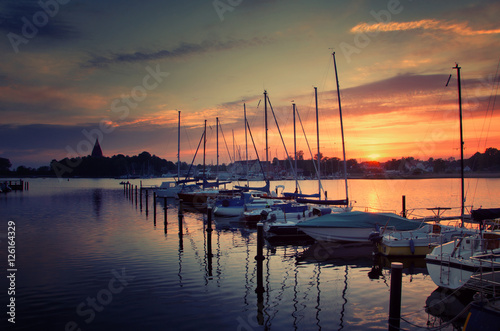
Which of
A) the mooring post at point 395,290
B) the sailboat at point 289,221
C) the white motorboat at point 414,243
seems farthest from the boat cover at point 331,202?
the mooring post at point 395,290

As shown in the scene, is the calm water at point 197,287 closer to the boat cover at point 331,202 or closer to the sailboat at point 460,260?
the sailboat at point 460,260

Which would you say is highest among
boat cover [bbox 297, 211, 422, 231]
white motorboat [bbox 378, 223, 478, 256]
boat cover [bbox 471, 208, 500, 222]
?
boat cover [bbox 471, 208, 500, 222]

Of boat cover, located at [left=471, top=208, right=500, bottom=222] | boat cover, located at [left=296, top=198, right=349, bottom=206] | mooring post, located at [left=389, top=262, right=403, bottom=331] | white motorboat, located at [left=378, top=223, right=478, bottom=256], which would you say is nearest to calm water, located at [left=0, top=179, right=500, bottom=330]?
white motorboat, located at [left=378, top=223, right=478, bottom=256]

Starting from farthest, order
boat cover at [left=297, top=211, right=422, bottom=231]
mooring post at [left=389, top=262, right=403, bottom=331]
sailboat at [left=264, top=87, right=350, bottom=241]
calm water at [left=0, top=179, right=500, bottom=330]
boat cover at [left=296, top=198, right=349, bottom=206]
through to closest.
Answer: boat cover at [left=296, top=198, right=349, bottom=206] → sailboat at [left=264, top=87, right=350, bottom=241] → boat cover at [left=297, top=211, right=422, bottom=231] → calm water at [left=0, top=179, right=500, bottom=330] → mooring post at [left=389, top=262, right=403, bottom=331]

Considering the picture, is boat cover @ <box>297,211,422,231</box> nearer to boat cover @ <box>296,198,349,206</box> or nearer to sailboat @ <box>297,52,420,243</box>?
sailboat @ <box>297,52,420,243</box>

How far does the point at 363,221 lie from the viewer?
21.9 meters

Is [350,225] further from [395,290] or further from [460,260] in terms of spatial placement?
[395,290]

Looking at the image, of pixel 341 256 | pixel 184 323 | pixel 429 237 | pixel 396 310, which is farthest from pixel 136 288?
pixel 429 237

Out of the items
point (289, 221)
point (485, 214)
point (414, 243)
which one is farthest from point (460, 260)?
point (289, 221)

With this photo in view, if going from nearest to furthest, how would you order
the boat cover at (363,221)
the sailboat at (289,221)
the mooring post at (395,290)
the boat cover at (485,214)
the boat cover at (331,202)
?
the mooring post at (395,290) → the boat cover at (485,214) → the boat cover at (363,221) → the sailboat at (289,221) → the boat cover at (331,202)

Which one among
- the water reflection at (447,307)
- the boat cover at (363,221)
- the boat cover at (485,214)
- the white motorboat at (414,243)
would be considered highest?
the boat cover at (485,214)

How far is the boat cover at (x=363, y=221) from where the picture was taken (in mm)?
21172

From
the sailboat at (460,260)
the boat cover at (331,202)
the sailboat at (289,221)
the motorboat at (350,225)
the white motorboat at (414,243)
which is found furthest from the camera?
the boat cover at (331,202)

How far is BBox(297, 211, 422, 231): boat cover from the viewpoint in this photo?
21172 millimetres
